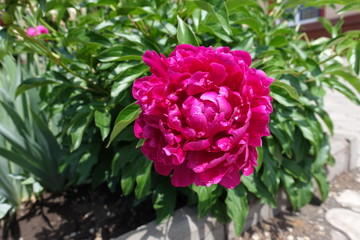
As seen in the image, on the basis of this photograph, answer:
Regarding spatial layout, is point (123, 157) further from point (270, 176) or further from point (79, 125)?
point (270, 176)

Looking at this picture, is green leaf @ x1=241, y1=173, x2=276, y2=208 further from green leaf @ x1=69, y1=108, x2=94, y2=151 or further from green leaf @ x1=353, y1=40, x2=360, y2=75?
green leaf @ x1=69, y1=108, x2=94, y2=151

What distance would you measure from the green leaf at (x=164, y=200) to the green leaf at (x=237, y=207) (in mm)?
248

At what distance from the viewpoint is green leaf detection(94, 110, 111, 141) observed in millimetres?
928

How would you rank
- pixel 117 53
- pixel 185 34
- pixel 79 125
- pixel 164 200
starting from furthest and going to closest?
pixel 164 200 → pixel 79 125 → pixel 117 53 → pixel 185 34

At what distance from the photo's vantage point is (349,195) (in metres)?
1.63

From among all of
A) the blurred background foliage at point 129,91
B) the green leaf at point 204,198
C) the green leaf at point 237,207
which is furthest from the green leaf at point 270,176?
the green leaf at point 204,198

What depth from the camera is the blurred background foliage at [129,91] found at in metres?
0.88

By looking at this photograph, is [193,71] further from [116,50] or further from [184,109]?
[116,50]

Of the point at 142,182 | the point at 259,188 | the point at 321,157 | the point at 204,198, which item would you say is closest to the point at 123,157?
the point at 142,182

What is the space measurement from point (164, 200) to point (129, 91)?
0.51 meters

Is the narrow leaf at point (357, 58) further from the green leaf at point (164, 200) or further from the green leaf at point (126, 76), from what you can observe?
the green leaf at point (164, 200)

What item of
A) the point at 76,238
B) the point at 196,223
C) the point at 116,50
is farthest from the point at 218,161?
the point at 76,238

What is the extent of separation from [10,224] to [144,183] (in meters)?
0.82

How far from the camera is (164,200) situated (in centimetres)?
115
